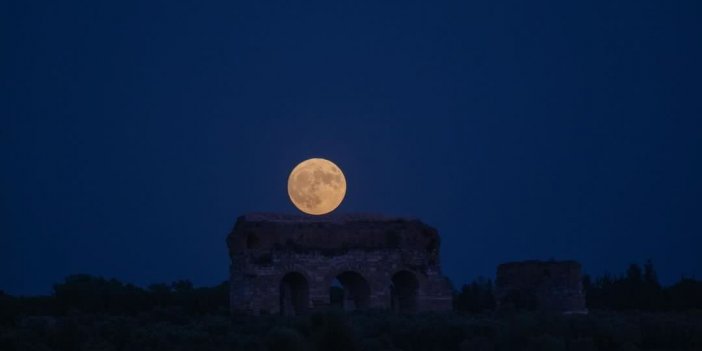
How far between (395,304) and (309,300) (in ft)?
11.7

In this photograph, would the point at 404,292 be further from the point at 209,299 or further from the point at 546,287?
the point at 209,299

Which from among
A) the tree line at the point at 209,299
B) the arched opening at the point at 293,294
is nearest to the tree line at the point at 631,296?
the tree line at the point at 209,299

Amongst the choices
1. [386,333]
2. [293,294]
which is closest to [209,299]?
[293,294]

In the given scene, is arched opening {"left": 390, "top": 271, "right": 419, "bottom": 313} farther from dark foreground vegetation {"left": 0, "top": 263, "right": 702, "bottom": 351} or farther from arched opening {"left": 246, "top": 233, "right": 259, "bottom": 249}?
arched opening {"left": 246, "top": 233, "right": 259, "bottom": 249}

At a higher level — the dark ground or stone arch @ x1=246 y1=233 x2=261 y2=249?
stone arch @ x1=246 y1=233 x2=261 y2=249

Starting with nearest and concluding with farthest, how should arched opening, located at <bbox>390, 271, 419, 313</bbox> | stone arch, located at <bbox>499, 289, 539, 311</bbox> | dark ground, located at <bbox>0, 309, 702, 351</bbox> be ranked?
dark ground, located at <bbox>0, 309, 702, 351</bbox>
arched opening, located at <bbox>390, 271, 419, 313</bbox>
stone arch, located at <bbox>499, 289, 539, 311</bbox>

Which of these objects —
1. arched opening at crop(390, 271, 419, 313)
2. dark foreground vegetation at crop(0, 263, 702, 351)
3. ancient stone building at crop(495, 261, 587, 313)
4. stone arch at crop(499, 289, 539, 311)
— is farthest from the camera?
stone arch at crop(499, 289, 539, 311)

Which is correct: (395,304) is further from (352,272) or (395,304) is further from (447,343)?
(447,343)

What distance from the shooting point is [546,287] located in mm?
30094

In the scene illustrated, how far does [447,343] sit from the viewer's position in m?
22.5

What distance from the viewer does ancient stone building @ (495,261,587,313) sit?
98.0ft

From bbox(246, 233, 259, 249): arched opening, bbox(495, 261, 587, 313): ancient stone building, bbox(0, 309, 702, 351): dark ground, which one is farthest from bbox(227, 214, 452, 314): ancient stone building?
bbox(495, 261, 587, 313): ancient stone building

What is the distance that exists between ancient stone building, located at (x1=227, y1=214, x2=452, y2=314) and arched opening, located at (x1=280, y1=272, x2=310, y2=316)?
0.03 m

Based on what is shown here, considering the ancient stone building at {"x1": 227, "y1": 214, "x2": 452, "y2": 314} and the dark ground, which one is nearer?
the dark ground
